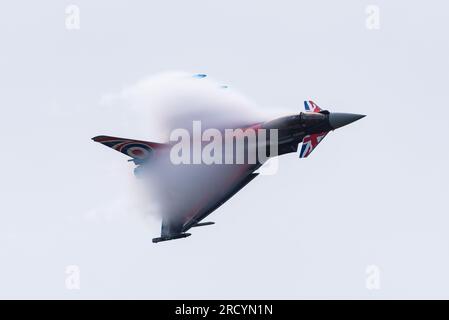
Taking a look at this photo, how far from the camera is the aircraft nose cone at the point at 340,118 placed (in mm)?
73000

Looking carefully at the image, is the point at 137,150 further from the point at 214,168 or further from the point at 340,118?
the point at 340,118

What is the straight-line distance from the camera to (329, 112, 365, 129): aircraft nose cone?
240 ft

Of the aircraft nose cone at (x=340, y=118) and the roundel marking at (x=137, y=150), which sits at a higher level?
the aircraft nose cone at (x=340, y=118)

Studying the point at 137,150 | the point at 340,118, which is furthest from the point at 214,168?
the point at 340,118

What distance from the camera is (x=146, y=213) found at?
82875 millimetres

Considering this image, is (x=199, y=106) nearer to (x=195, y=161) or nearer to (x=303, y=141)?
(x=195, y=161)

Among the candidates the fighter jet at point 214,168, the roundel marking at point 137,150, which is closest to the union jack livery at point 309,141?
the fighter jet at point 214,168

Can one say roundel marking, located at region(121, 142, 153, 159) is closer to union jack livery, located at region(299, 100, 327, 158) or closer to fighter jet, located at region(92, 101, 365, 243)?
fighter jet, located at region(92, 101, 365, 243)

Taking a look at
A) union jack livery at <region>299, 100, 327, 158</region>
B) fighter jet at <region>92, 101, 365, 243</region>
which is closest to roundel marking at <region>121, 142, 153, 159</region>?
fighter jet at <region>92, 101, 365, 243</region>

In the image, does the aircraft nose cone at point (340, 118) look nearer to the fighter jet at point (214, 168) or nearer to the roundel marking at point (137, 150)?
the fighter jet at point (214, 168)

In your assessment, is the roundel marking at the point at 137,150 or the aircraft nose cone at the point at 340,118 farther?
the roundel marking at the point at 137,150

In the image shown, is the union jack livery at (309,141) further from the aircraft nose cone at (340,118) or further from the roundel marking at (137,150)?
the roundel marking at (137,150)
